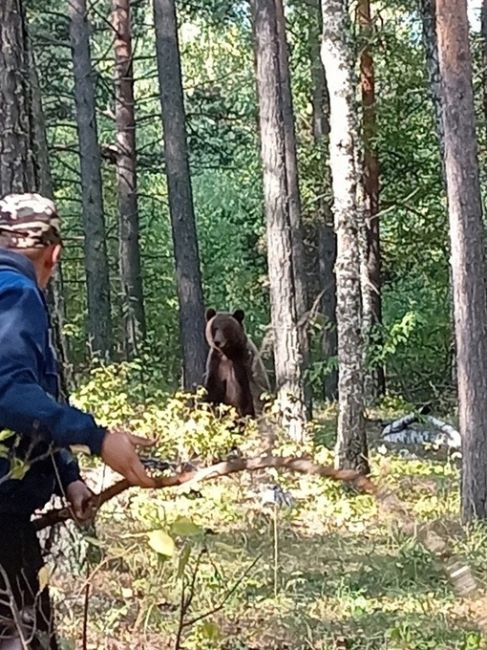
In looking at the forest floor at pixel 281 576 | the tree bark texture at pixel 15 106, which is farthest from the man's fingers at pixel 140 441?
the tree bark texture at pixel 15 106

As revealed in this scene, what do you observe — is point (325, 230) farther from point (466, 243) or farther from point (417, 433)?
point (466, 243)

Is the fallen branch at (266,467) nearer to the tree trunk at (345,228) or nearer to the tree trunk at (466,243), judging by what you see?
the tree trunk at (466,243)

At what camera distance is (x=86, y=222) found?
21.0 meters

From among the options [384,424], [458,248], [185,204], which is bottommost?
[384,424]

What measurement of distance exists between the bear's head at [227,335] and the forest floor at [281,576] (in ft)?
8.09

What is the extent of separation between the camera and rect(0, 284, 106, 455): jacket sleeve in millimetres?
2713

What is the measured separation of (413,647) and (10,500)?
3.11 m

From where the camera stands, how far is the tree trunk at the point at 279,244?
12.6 metres

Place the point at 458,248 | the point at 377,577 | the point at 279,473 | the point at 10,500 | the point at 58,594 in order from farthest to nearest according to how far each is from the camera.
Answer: the point at 279,473, the point at 458,248, the point at 377,577, the point at 58,594, the point at 10,500

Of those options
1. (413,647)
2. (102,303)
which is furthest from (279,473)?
(102,303)

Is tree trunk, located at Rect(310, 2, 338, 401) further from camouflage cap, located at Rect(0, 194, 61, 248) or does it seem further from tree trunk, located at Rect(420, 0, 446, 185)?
camouflage cap, located at Rect(0, 194, 61, 248)

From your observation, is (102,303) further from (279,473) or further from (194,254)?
(279,473)

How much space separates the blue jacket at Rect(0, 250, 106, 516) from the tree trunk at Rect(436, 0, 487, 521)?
21.6ft

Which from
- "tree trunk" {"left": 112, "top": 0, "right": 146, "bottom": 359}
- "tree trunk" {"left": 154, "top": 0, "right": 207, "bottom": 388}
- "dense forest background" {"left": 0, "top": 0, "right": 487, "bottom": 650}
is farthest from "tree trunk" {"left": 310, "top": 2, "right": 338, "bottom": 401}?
"tree trunk" {"left": 154, "top": 0, "right": 207, "bottom": 388}
